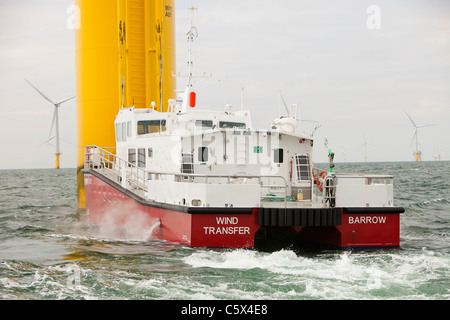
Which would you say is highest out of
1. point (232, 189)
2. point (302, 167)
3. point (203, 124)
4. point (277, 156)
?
point (203, 124)

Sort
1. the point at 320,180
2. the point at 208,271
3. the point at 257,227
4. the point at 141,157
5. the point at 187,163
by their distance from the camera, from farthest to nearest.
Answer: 1. the point at 141,157
2. the point at 187,163
3. the point at 320,180
4. the point at 257,227
5. the point at 208,271

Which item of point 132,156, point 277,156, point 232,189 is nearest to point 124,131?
point 132,156

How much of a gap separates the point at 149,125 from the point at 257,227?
686 cm

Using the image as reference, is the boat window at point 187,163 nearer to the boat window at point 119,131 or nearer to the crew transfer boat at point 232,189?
the crew transfer boat at point 232,189

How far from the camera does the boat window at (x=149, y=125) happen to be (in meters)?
18.5

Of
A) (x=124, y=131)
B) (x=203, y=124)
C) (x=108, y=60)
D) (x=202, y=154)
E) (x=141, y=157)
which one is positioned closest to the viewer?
(x=202, y=154)

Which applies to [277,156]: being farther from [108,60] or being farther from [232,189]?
[108,60]

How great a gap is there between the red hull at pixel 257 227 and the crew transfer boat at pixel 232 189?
0.07 ft

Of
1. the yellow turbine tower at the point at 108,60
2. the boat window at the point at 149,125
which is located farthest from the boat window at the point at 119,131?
the yellow turbine tower at the point at 108,60

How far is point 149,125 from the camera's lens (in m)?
18.6

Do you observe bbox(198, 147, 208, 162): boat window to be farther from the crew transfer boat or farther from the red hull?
the red hull

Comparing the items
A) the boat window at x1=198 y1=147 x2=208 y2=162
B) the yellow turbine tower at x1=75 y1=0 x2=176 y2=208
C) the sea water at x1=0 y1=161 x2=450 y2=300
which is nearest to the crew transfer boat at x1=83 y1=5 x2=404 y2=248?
the boat window at x1=198 y1=147 x2=208 y2=162

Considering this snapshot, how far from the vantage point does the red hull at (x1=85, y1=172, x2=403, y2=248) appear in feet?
42.7
